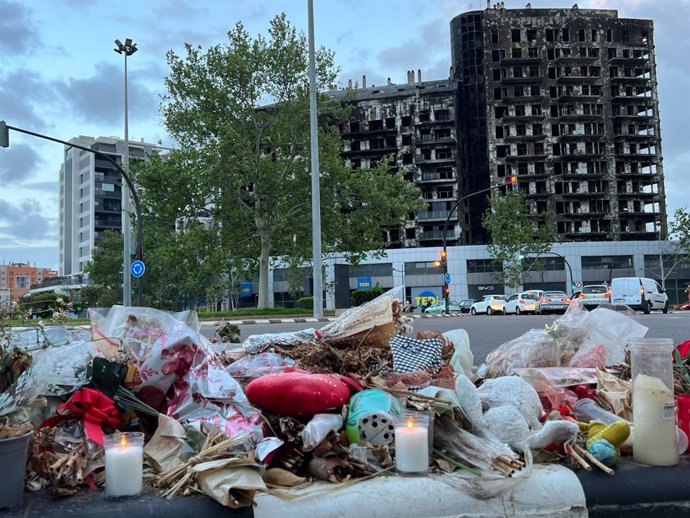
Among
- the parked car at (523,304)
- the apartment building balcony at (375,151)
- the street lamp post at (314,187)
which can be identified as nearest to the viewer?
the street lamp post at (314,187)

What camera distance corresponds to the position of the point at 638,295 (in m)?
28.7

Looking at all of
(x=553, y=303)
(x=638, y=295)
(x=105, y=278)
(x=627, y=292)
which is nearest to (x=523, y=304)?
(x=553, y=303)

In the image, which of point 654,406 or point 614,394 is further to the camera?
point 614,394

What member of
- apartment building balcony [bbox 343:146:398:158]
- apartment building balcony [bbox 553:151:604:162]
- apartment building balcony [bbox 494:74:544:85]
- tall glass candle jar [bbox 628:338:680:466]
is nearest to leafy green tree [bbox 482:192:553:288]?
apartment building balcony [bbox 553:151:604:162]

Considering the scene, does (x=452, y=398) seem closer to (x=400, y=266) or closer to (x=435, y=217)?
(x=400, y=266)

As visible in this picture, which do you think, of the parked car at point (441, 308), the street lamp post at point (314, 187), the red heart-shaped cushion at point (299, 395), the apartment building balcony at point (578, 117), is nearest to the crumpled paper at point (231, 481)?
the red heart-shaped cushion at point (299, 395)

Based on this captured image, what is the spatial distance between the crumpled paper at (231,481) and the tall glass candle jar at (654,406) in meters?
1.88

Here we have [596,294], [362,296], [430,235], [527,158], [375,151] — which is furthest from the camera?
[375,151]

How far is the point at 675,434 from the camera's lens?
2887 millimetres

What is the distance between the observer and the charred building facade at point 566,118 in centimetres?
7469

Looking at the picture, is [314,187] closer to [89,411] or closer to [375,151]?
[89,411]

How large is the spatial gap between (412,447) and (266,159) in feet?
98.4

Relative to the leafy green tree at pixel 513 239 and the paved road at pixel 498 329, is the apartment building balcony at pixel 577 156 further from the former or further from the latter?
the paved road at pixel 498 329

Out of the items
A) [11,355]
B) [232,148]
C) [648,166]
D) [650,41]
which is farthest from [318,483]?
[650,41]
